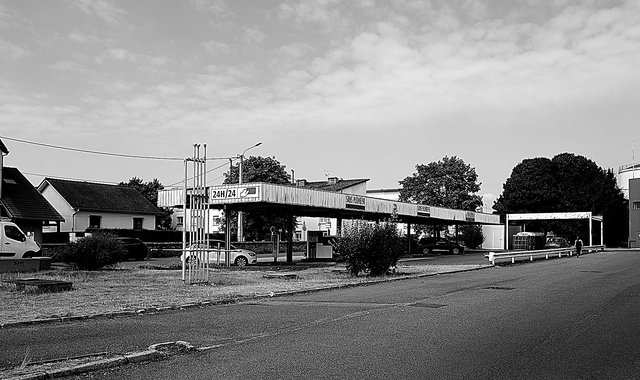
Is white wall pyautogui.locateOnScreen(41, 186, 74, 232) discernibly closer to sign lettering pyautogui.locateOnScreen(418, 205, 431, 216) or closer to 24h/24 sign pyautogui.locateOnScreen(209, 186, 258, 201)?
24h/24 sign pyautogui.locateOnScreen(209, 186, 258, 201)

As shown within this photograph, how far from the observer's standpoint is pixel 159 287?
18500mm

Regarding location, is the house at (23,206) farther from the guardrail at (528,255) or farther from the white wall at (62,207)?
the guardrail at (528,255)

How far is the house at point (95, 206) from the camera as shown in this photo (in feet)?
175

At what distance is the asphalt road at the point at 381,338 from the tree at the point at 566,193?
62.4 meters

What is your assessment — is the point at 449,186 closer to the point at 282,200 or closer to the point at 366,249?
the point at 282,200

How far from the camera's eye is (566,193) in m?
75.2

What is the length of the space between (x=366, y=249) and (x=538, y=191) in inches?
Answer: 2258

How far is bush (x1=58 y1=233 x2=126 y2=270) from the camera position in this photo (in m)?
24.8

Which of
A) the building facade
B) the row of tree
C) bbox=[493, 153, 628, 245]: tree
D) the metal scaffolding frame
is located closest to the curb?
the metal scaffolding frame

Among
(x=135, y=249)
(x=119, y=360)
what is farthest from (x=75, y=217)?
(x=119, y=360)

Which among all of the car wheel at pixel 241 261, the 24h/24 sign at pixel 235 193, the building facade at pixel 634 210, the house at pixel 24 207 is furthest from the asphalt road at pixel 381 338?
the building facade at pixel 634 210

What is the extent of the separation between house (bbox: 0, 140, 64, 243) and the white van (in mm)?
8325

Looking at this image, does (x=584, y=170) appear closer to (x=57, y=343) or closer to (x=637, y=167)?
(x=637, y=167)

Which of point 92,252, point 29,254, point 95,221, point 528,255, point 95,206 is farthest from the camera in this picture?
point 95,221
